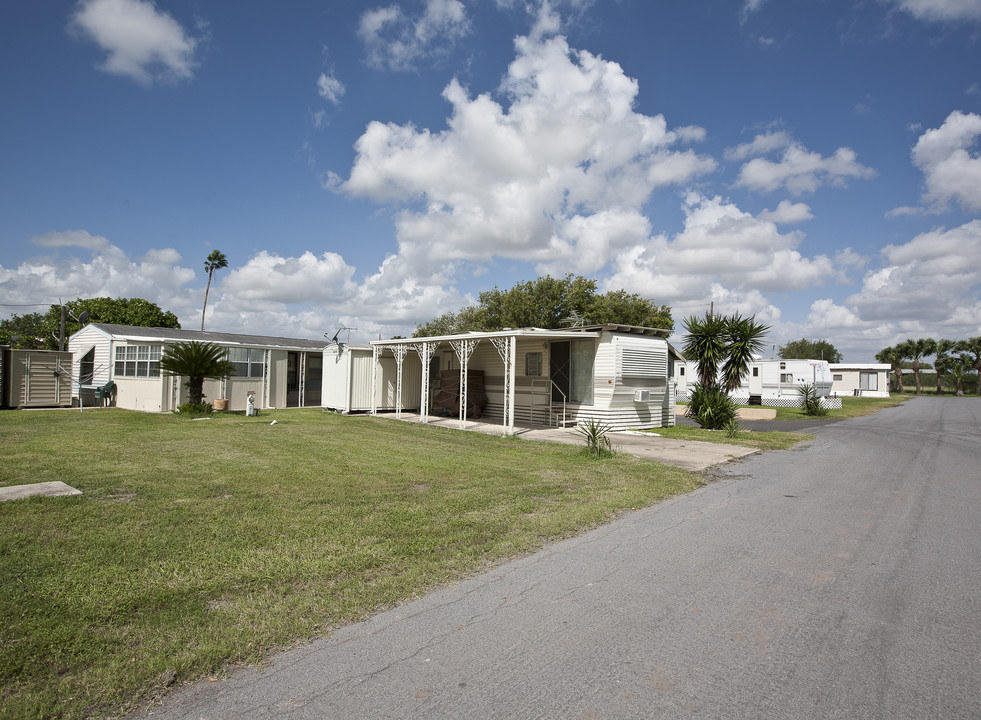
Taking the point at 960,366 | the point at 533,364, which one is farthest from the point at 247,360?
the point at 960,366

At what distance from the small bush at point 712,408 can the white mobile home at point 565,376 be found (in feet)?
2.54

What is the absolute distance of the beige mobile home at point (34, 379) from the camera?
19594 mm

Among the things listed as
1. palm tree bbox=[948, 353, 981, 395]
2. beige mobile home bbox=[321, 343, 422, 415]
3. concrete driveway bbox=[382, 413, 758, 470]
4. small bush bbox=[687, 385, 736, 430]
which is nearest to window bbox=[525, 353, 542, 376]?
concrete driveway bbox=[382, 413, 758, 470]

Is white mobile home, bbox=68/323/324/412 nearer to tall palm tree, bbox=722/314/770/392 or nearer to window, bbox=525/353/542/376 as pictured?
window, bbox=525/353/542/376

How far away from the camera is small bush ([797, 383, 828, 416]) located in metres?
25.5

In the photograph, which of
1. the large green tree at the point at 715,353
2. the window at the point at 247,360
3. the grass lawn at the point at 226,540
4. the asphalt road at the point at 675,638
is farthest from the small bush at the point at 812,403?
the window at the point at 247,360

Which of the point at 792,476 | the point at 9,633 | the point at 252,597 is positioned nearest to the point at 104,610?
the point at 9,633

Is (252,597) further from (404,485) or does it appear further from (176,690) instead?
(404,485)

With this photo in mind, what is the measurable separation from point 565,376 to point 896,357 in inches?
2424

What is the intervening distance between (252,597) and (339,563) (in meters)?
0.80

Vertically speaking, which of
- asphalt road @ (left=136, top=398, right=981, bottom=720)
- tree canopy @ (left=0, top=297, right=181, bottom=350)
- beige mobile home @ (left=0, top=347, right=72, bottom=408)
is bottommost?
asphalt road @ (left=136, top=398, right=981, bottom=720)

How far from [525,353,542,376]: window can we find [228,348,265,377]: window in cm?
1119

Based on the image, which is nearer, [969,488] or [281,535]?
[281,535]

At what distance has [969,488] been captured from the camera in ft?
27.7
